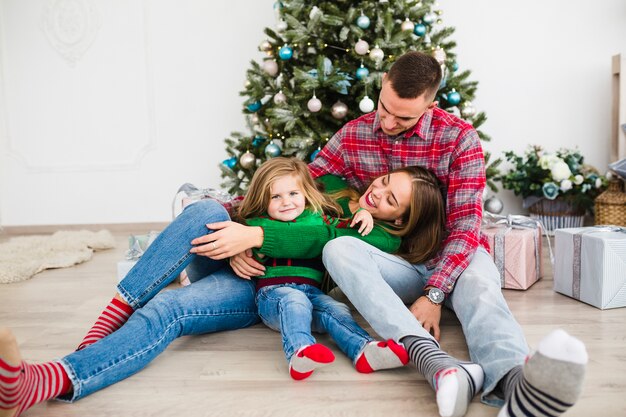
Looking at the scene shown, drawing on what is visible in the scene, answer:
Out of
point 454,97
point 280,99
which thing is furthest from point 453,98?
point 280,99

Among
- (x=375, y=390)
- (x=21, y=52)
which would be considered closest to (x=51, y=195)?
(x=21, y=52)

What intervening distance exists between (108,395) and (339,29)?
1.91 metres

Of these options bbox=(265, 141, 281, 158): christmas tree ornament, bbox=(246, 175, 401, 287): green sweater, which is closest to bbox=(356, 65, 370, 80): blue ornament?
bbox=(265, 141, 281, 158): christmas tree ornament

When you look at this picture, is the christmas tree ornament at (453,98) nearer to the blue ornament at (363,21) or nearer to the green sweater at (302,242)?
the blue ornament at (363,21)

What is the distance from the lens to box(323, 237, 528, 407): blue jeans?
118 cm

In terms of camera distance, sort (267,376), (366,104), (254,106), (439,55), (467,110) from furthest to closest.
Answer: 1. (254,106)
2. (467,110)
3. (439,55)
4. (366,104)
5. (267,376)

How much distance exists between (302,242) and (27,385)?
0.75 m

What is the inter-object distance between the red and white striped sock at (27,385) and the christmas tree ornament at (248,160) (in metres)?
1.64

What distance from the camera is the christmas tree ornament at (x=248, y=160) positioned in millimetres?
2666

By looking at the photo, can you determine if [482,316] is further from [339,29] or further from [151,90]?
[151,90]

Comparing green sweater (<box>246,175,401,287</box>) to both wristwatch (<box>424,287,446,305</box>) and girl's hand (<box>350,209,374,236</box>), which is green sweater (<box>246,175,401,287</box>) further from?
wristwatch (<box>424,287,446,305</box>)

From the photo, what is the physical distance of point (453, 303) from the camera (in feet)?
4.90

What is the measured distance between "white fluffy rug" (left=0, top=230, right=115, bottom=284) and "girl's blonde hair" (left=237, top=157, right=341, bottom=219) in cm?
136

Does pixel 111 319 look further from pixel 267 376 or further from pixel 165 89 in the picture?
pixel 165 89
